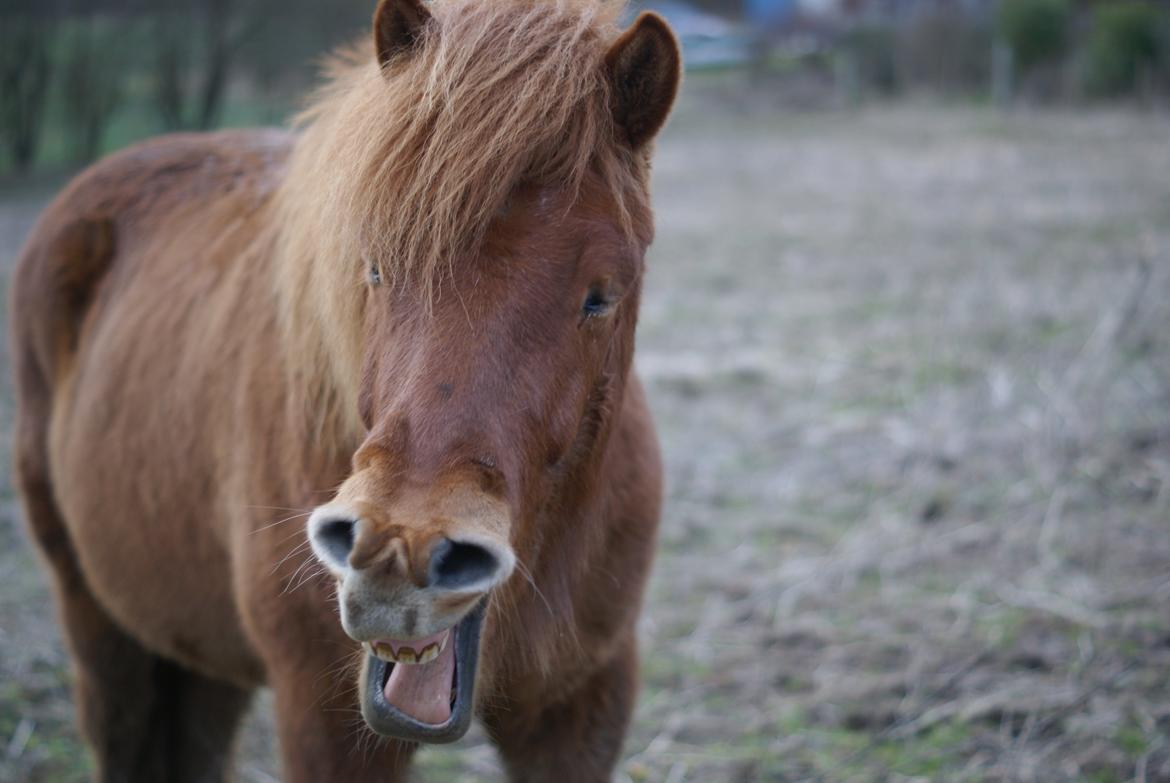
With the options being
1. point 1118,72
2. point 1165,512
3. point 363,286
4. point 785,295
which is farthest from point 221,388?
point 1118,72

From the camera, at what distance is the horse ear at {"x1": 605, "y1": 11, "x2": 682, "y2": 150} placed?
78.8 inches

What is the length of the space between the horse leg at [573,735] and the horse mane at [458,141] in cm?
103

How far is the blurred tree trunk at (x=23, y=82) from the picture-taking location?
475 inches

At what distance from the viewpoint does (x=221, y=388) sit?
2.71 m

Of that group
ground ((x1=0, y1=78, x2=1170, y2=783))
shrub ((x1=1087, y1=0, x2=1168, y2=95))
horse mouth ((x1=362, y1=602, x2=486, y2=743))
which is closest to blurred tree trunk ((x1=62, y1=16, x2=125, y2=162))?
ground ((x1=0, y1=78, x2=1170, y2=783))

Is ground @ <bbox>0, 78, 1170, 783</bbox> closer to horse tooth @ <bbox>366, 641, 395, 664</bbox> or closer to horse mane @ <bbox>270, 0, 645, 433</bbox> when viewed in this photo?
horse tooth @ <bbox>366, 641, 395, 664</bbox>

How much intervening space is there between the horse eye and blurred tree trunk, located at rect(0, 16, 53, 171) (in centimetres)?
1291

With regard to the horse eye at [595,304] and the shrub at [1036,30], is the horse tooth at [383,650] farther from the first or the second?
the shrub at [1036,30]

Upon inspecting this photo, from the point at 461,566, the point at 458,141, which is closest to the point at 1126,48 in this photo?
the point at 458,141

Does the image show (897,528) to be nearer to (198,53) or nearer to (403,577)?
(403,577)

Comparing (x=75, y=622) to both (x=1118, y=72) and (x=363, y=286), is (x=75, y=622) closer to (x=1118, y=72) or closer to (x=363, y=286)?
(x=363, y=286)

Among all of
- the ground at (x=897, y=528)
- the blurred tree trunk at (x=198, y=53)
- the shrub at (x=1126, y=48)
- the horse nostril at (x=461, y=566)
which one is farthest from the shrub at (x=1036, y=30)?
the horse nostril at (x=461, y=566)

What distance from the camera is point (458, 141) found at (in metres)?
1.88

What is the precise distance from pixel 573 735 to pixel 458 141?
1.51 meters
